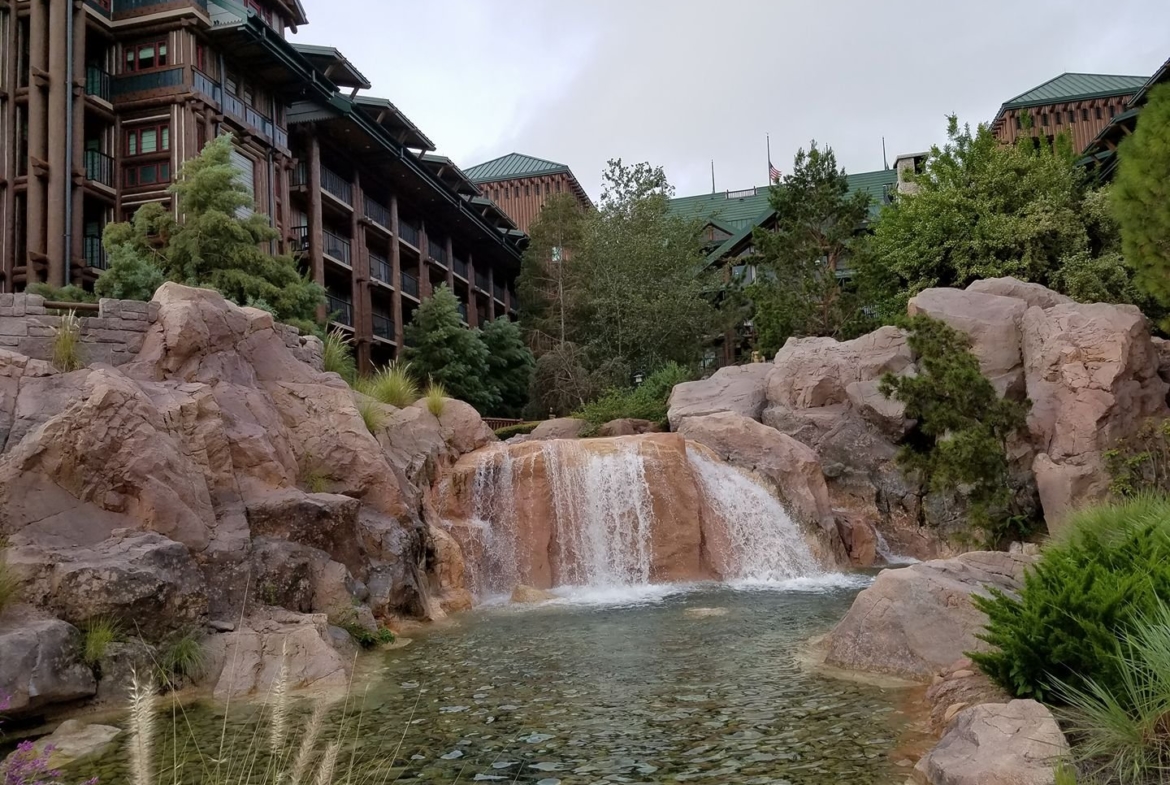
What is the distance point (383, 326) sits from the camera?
34094 mm

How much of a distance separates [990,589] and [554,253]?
32.8 meters

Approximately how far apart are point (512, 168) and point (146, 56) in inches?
1082

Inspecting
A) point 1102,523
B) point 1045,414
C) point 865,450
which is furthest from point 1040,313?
point 1102,523

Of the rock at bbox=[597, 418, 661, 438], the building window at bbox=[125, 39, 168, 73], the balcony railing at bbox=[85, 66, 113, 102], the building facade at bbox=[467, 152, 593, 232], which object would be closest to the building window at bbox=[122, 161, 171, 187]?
the balcony railing at bbox=[85, 66, 113, 102]

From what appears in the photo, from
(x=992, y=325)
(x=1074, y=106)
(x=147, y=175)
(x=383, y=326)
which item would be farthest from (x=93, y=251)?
(x=1074, y=106)

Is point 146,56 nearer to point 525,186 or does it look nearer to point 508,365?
point 508,365

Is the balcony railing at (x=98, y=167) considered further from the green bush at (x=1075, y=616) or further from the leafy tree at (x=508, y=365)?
the green bush at (x=1075, y=616)

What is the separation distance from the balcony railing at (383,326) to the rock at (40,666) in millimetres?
26240

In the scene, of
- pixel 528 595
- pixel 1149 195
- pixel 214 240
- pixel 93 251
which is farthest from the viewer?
pixel 93 251

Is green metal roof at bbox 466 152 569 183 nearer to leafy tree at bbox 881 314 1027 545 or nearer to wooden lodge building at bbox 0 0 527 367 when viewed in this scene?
wooden lodge building at bbox 0 0 527 367

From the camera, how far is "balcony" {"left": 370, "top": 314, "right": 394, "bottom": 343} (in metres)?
33.6

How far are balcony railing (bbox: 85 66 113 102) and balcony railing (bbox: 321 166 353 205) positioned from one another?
765 centimetres

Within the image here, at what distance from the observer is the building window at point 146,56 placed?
23.3 metres

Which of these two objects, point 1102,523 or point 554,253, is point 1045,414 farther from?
point 554,253
